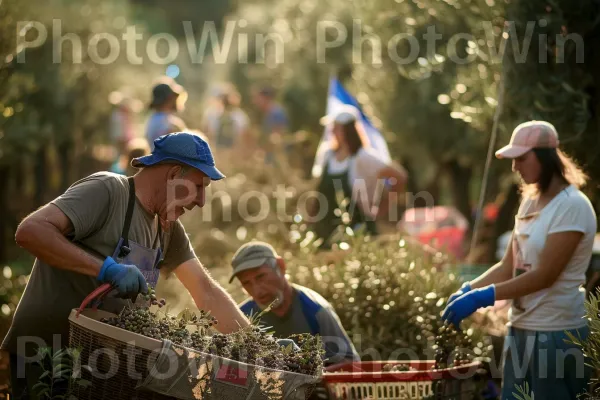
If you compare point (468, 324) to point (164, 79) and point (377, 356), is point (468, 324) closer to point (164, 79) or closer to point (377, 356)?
point (377, 356)

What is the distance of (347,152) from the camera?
1039cm

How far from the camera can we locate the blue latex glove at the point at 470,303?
5992mm

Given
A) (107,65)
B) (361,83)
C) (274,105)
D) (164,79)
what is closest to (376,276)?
(164,79)

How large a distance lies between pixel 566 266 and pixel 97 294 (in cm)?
261

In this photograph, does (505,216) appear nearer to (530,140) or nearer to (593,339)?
(530,140)

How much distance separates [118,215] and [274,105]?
49.0 feet

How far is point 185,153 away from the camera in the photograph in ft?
16.3

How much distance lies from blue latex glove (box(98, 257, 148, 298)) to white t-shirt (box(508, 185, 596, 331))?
232 cm

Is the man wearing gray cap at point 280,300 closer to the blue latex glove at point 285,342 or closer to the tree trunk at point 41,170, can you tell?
the blue latex glove at point 285,342

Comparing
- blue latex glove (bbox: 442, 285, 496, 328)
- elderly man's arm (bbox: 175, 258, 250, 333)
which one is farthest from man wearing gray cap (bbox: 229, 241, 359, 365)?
elderly man's arm (bbox: 175, 258, 250, 333)

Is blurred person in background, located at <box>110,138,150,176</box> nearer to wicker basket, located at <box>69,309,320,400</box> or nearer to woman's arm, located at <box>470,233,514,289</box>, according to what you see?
woman's arm, located at <box>470,233,514,289</box>

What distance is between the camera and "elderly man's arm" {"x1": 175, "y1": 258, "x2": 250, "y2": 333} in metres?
5.41

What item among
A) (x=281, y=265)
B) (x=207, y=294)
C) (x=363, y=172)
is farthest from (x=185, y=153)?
(x=363, y=172)

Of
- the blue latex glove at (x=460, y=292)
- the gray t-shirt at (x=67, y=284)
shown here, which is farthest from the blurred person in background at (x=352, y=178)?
the gray t-shirt at (x=67, y=284)
